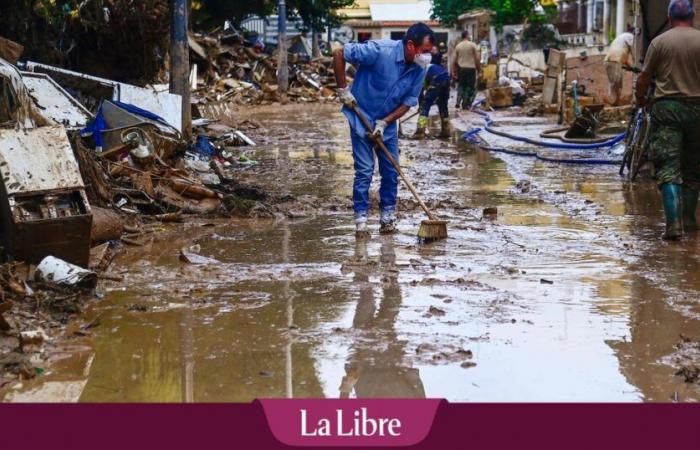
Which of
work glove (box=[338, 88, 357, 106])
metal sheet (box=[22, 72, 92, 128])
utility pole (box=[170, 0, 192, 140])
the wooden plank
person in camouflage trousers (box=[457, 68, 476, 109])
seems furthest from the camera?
person in camouflage trousers (box=[457, 68, 476, 109])

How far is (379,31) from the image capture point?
202 feet

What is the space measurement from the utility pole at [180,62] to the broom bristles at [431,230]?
20.5ft

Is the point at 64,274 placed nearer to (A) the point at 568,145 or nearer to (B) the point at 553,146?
(A) the point at 568,145

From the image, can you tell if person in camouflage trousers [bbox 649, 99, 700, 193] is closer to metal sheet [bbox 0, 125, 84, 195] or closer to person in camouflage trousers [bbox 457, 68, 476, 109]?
metal sheet [bbox 0, 125, 84, 195]

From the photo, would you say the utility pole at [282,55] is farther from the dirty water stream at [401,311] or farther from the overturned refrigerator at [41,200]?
the overturned refrigerator at [41,200]

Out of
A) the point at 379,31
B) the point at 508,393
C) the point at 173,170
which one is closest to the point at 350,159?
the point at 173,170

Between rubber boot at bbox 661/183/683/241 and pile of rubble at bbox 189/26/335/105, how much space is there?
2004cm

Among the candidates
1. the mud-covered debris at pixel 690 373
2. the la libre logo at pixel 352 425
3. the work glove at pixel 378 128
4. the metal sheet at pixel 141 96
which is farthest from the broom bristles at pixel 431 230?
the metal sheet at pixel 141 96

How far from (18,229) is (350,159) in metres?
8.56

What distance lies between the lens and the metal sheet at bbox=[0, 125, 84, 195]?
20.8ft

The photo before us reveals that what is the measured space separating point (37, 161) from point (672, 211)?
486 centimetres

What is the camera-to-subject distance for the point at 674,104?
327 inches

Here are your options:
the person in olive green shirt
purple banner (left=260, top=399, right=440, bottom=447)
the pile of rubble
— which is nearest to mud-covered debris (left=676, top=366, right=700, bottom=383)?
purple banner (left=260, top=399, right=440, bottom=447)

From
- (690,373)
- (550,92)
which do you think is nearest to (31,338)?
(690,373)
